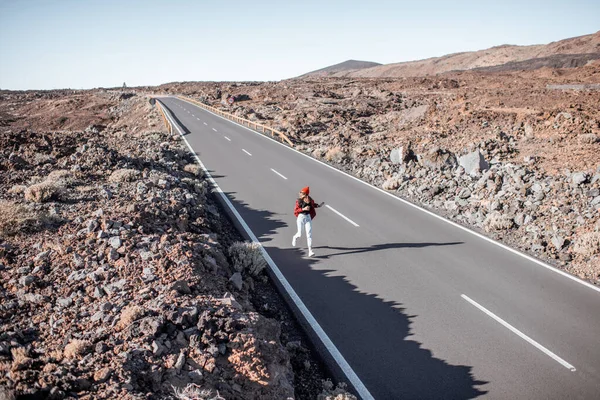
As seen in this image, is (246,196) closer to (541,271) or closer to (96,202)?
(96,202)

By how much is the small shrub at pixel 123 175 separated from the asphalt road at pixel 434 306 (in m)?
4.13

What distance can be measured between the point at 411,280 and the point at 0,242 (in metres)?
8.77

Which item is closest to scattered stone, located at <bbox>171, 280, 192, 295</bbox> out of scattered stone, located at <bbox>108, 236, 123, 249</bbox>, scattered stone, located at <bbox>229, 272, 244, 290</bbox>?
scattered stone, located at <bbox>229, 272, 244, 290</bbox>

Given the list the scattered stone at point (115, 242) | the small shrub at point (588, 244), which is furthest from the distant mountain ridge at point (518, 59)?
the scattered stone at point (115, 242)

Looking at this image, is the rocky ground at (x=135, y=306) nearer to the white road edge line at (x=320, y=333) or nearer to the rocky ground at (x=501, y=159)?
the white road edge line at (x=320, y=333)

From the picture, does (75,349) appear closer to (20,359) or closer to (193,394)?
(20,359)

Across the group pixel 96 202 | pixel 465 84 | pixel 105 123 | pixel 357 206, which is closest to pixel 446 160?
pixel 357 206

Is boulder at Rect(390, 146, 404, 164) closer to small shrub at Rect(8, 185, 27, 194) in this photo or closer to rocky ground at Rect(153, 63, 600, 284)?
rocky ground at Rect(153, 63, 600, 284)

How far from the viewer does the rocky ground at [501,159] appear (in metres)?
10.6

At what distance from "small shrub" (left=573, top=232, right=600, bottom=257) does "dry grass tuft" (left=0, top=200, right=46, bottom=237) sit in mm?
12849

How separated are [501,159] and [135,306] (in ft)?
51.6

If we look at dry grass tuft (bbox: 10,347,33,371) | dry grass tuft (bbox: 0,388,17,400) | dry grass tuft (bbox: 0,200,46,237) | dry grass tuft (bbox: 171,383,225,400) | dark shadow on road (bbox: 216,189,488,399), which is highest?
dry grass tuft (bbox: 0,200,46,237)

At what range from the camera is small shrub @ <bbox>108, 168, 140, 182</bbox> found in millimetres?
13097

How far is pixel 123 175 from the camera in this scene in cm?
1330
